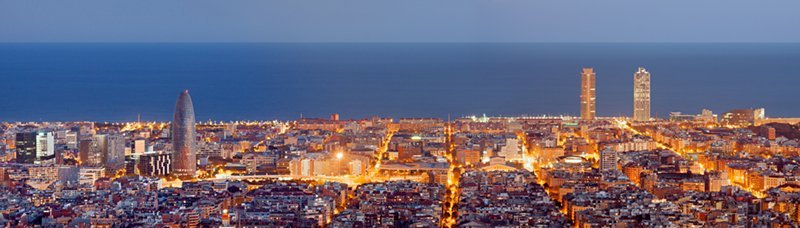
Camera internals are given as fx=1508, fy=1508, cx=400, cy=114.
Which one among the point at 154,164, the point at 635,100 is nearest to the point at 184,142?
the point at 154,164

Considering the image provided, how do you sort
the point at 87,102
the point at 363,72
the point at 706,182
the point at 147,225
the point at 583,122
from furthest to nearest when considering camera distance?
1. the point at 363,72
2. the point at 87,102
3. the point at 583,122
4. the point at 706,182
5. the point at 147,225

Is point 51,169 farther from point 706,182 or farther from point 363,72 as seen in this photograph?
point 363,72

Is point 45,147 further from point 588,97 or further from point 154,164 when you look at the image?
point 588,97

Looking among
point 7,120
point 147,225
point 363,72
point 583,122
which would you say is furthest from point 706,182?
point 363,72

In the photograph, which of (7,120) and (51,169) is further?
(7,120)

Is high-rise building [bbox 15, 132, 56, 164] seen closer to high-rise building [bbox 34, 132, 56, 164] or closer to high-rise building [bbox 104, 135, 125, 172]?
high-rise building [bbox 34, 132, 56, 164]

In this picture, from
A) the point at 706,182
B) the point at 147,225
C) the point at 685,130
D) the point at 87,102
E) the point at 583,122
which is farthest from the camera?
the point at 87,102

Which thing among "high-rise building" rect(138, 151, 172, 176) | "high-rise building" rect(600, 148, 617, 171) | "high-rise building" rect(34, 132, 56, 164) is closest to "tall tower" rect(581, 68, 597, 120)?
"high-rise building" rect(600, 148, 617, 171)
